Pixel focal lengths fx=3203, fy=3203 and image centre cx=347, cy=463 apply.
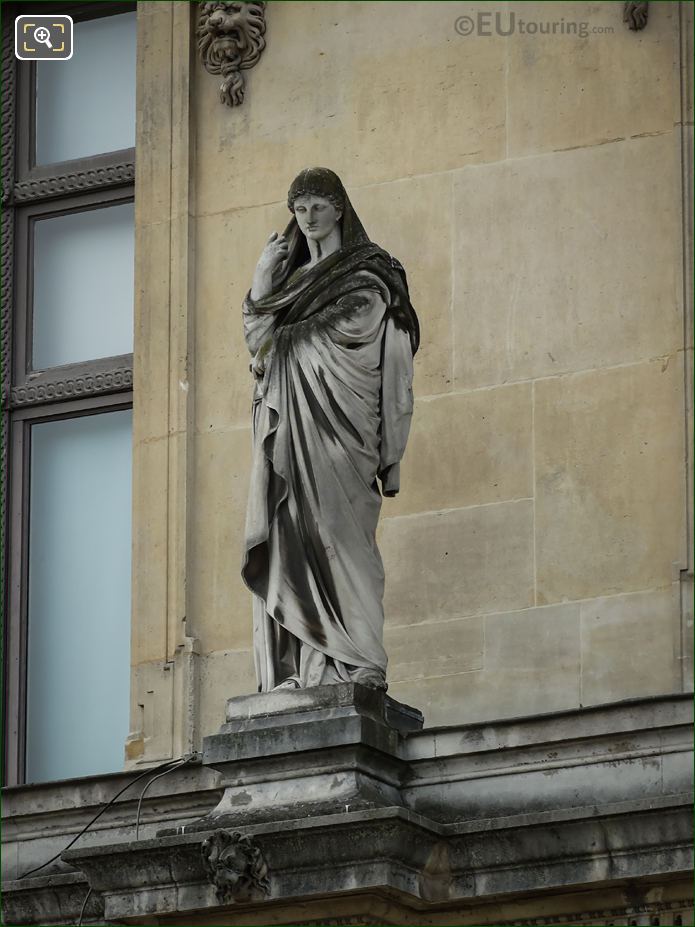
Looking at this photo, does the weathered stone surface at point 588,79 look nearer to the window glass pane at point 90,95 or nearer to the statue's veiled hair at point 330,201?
the statue's veiled hair at point 330,201

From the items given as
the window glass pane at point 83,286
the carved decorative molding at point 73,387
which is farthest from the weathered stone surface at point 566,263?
the window glass pane at point 83,286

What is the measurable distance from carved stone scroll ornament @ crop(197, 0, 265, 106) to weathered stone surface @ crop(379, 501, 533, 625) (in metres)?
2.53

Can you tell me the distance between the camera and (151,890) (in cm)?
1337

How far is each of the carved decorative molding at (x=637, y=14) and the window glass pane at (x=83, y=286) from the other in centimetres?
303

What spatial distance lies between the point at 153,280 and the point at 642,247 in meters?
2.68

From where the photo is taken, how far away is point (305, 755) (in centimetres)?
1320

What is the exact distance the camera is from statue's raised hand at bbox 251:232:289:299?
556 inches

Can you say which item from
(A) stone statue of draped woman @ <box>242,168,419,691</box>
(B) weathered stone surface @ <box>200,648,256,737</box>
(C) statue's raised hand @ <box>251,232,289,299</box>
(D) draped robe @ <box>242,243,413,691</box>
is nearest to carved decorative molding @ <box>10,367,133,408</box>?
(B) weathered stone surface @ <box>200,648,256,737</box>

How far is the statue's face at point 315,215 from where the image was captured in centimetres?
1407

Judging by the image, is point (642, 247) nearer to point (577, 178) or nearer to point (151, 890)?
point (577, 178)

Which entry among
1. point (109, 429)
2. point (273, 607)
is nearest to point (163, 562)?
point (109, 429)

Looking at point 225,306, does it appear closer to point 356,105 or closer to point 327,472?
point 356,105

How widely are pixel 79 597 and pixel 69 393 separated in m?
1.07

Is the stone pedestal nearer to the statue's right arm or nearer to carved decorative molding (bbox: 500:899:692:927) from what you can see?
carved decorative molding (bbox: 500:899:692:927)
